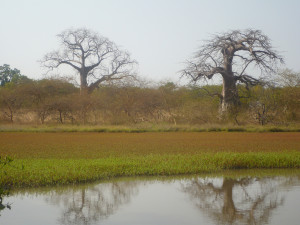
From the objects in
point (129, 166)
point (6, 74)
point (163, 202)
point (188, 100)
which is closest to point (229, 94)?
point (188, 100)

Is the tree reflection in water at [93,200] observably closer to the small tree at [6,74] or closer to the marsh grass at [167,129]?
the marsh grass at [167,129]

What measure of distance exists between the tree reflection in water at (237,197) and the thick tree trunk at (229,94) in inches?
834

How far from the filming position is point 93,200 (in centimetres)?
793

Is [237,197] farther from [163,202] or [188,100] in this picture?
[188,100]

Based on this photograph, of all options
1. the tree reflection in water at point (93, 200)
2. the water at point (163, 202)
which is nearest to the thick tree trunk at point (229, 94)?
the water at point (163, 202)

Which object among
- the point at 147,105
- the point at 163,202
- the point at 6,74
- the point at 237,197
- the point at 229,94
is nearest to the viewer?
the point at 163,202

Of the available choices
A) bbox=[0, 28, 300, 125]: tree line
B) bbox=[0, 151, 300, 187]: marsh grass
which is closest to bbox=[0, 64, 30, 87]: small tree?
bbox=[0, 28, 300, 125]: tree line

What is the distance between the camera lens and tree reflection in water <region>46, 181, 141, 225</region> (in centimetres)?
680

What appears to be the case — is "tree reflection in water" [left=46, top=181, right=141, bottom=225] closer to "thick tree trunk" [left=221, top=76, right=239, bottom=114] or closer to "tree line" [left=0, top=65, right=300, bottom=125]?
"tree line" [left=0, top=65, right=300, bottom=125]

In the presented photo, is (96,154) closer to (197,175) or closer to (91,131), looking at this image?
(197,175)

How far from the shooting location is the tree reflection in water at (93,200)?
22.3 feet

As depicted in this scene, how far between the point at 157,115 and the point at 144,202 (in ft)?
82.3

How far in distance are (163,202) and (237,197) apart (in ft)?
4.91

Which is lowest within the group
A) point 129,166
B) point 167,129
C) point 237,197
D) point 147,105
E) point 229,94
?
point 237,197
